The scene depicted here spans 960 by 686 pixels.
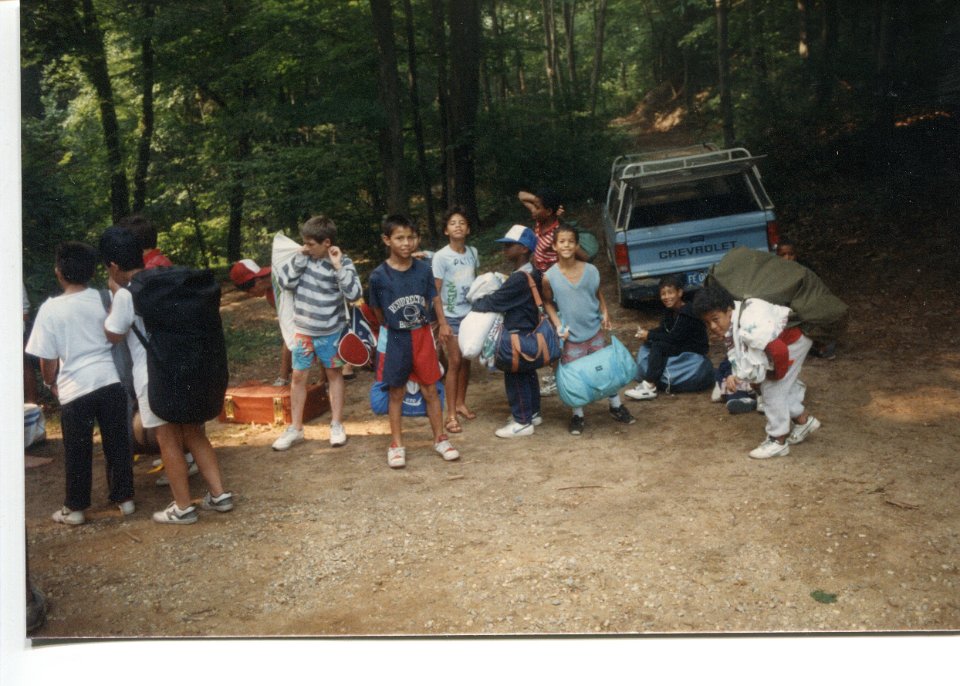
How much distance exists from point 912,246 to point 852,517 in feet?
7.58

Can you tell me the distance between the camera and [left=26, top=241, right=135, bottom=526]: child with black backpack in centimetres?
363

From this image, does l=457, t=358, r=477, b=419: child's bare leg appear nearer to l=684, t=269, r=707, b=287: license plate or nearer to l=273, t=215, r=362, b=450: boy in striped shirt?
l=273, t=215, r=362, b=450: boy in striped shirt

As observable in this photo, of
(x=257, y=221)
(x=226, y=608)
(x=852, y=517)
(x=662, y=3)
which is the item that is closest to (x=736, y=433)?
(x=852, y=517)

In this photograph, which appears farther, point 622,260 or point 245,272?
point 622,260

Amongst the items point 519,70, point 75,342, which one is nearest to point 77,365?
point 75,342

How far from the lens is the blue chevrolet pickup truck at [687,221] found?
612cm

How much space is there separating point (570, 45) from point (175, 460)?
7514 millimetres

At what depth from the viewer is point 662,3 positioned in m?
9.45

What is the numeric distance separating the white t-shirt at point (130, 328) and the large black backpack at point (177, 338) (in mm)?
69

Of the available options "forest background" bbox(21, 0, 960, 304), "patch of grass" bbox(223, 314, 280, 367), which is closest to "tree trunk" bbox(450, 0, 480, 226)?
"forest background" bbox(21, 0, 960, 304)

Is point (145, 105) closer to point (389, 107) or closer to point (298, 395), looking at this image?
point (298, 395)

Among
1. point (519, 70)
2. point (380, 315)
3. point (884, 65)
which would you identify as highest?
point (519, 70)

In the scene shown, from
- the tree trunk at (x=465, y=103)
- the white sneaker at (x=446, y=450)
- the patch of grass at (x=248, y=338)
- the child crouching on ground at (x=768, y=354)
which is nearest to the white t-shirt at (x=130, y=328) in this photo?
the patch of grass at (x=248, y=338)

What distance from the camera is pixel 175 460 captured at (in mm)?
3695
